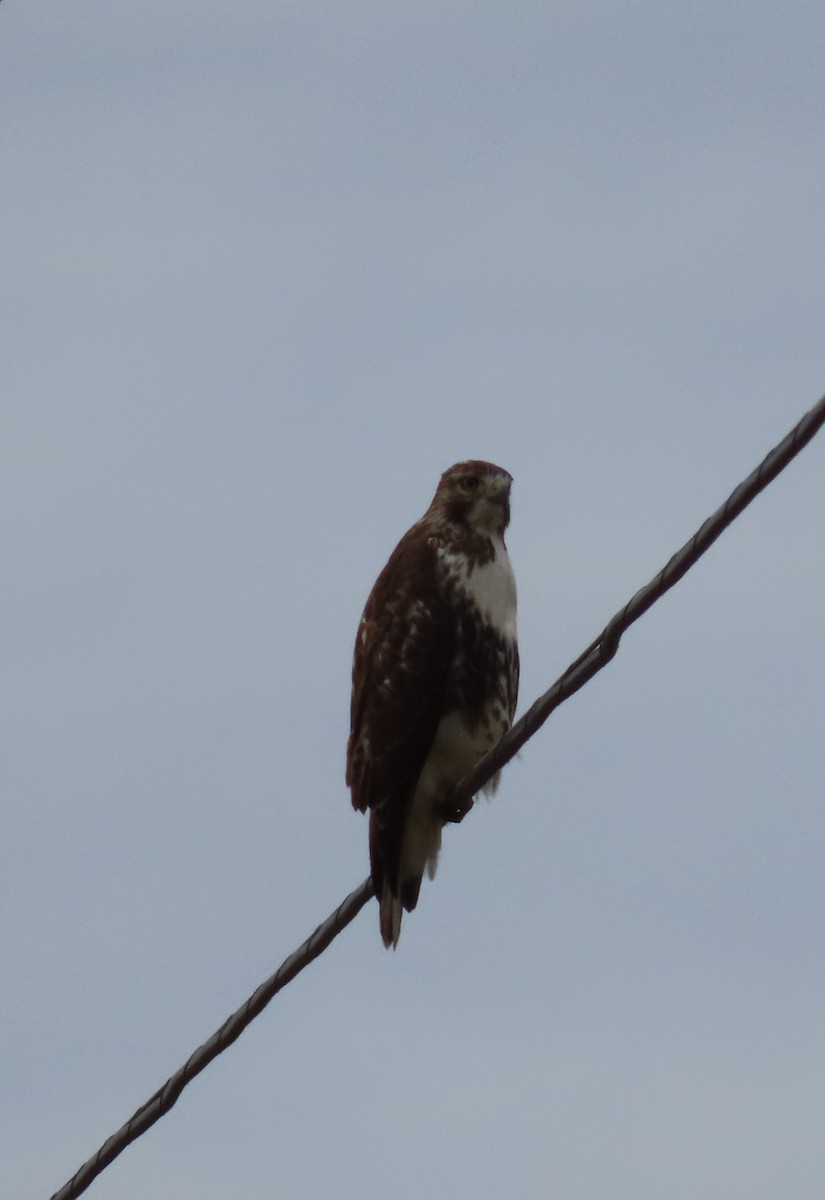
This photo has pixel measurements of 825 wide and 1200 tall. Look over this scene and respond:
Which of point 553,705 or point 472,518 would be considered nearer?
point 553,705

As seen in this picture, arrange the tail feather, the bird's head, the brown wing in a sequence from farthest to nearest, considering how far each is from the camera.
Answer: the bird's head
the brown wing
the tail feather

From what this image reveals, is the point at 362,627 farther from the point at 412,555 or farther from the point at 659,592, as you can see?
the point at 659,592

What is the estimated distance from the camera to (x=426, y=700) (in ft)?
21.1

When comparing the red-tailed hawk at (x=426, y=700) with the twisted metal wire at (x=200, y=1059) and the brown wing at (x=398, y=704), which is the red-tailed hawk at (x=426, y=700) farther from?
the twisted metal wire at (x=200, y=1059)

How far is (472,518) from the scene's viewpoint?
668 centimetres

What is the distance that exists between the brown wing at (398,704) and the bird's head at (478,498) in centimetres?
19

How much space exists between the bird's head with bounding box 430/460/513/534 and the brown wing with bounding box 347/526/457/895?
192mm

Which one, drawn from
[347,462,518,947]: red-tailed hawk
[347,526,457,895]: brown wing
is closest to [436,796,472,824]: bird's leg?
[347,462,518,947]: red-tailed hawk

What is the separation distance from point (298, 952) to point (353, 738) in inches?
74.5

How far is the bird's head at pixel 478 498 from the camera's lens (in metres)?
6.68

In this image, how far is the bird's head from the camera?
6.68m

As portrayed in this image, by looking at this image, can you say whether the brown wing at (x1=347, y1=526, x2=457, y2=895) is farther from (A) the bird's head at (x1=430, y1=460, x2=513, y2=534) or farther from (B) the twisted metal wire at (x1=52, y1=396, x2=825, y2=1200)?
(B) the twisted metal wire at (x1=52, y1=396, x2=825, y2=1200)

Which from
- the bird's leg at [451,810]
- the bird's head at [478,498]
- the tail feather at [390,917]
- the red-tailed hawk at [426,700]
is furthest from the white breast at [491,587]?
the tail feather at [390,917]

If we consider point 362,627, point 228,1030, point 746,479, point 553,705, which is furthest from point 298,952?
point 362,627
